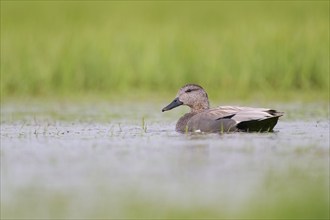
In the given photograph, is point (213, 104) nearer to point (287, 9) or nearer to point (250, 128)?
point (250, 128)

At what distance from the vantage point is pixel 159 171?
249 inches

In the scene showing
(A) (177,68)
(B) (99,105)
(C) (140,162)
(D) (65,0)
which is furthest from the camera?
(D) (65,0)

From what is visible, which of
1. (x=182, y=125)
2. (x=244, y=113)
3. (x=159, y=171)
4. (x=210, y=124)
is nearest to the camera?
(x=159, y=171)

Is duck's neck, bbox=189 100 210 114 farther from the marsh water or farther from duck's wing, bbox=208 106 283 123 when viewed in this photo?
duck's wing, bbox=208 106 283 123

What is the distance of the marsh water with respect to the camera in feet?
17.1

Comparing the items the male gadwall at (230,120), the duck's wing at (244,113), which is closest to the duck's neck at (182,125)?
the male gadwall at (230,120)

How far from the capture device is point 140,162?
22.1 ft

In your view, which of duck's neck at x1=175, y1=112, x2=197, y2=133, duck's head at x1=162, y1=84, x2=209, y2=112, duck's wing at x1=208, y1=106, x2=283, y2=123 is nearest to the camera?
duck's wing at x1=208, y1=106, x2=283, y2=123

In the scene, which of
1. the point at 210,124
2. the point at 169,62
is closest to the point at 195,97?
the point at 210,124

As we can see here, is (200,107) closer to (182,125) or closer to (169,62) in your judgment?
(182,125)

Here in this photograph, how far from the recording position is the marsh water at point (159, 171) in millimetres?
5219

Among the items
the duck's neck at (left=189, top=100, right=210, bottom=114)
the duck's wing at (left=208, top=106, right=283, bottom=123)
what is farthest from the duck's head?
the duck's wing at (left=208, top=106, right=283, bottom=123)

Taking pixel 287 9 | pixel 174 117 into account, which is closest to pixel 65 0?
pixel 287 9

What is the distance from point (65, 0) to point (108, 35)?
569 cm
